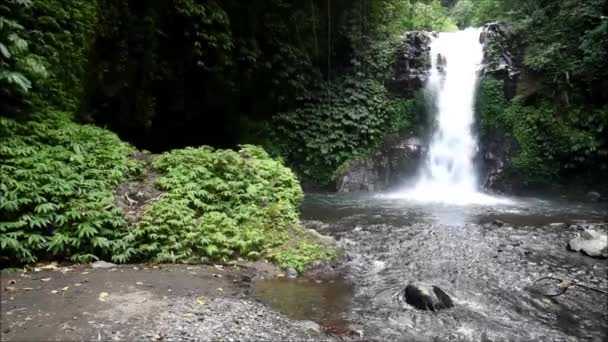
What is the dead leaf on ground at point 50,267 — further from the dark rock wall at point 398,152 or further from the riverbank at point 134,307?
the dark rock wall at point 398,152

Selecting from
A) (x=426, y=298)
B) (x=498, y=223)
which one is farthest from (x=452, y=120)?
(x=426, y=298)

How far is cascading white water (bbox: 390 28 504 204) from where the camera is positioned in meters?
14.9

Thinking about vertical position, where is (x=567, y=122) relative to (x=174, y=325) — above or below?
above

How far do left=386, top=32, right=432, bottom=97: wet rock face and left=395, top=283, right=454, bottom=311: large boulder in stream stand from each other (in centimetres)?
1214

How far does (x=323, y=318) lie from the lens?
4977 millimetres

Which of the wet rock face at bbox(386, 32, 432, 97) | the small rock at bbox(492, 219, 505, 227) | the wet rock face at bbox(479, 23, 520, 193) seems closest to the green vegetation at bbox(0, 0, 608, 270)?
the wet rock face at bbox(479, 23, 520, 193)

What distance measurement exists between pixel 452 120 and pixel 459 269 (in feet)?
33.1

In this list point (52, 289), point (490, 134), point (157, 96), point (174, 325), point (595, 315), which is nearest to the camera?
point (174, 325)

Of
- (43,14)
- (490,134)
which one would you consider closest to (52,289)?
(43,14)

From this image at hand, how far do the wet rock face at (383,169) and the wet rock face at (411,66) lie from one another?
87.0 inches

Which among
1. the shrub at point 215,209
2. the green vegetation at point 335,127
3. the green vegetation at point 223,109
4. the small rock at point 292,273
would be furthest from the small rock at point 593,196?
the small rock at point 292,273

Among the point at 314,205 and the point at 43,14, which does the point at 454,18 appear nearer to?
the point at 314,205

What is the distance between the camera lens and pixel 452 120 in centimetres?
1591

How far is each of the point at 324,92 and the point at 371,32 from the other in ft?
11.8
